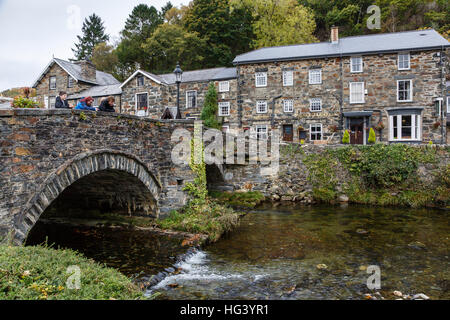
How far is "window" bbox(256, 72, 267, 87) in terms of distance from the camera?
27.7m

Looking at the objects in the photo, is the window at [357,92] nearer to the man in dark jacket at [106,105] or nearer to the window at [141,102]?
the window at [141,102]

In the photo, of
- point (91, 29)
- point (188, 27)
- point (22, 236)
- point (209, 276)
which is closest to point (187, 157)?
point (209, 276)

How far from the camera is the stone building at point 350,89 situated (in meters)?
24.2

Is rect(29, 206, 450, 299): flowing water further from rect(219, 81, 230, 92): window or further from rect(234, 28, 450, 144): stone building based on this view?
rect(219, 81, 230, 92): window

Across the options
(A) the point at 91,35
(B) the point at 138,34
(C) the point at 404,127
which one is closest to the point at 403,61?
(C) the point at 404,127

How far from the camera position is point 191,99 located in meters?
30.4

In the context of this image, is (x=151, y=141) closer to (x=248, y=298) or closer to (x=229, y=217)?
(x=229, y=217)

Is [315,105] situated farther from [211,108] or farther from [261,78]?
[211,108]

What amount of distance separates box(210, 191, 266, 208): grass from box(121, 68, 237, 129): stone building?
10.7 meters

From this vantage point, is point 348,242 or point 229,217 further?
point 229,217

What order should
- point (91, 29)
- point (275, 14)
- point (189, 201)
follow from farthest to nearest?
point (91, 29)
point (275, 14)
point (189, 201)

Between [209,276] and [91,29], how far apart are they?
5973cm


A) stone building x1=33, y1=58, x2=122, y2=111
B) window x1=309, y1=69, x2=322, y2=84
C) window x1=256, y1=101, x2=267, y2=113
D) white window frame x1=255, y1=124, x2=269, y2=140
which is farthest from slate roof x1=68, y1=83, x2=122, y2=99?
window x1=309, y1=69, x2=322, y2=84

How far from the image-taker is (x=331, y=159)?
19219mm
